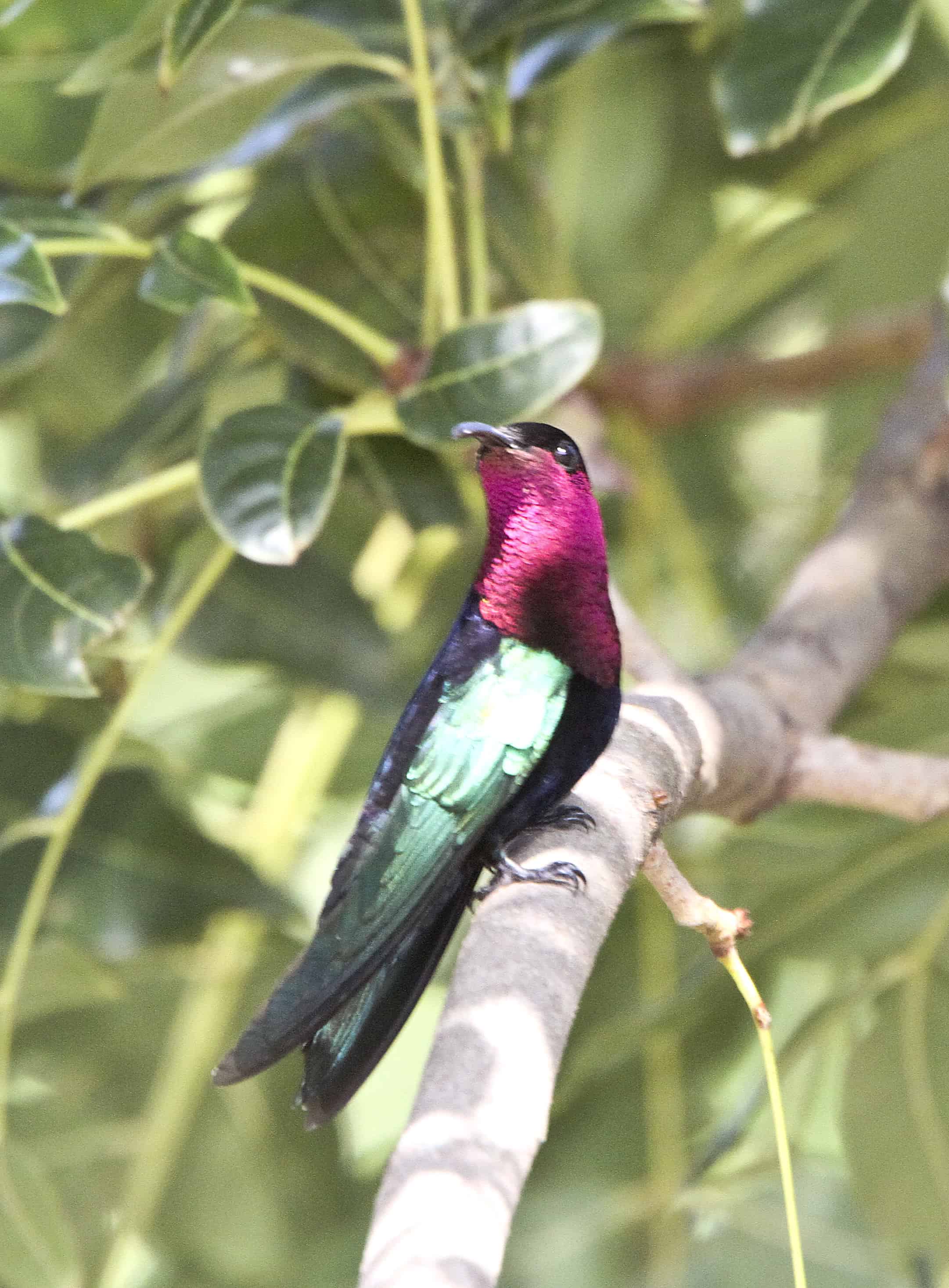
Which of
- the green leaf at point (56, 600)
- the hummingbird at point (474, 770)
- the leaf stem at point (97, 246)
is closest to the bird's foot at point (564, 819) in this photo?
the hummingbird at point (474, 770)

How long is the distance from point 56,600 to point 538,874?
0.46 metres

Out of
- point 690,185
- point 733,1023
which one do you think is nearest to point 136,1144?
point 733,1023

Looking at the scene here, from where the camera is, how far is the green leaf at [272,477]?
106cm

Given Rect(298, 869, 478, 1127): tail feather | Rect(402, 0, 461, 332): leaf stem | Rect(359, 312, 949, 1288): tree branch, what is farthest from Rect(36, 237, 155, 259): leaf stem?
Rect(298, 869, 478, 1127): tail feather

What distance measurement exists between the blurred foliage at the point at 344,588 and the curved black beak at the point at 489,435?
0.53 ft

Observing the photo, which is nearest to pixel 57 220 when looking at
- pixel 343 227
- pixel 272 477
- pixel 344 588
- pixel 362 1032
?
pixel 272 477

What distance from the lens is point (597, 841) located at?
2.54ft

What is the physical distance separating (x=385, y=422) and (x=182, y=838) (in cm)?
42

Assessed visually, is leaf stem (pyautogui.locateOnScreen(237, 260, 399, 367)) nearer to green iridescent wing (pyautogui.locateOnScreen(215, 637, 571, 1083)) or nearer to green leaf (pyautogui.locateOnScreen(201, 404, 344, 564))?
green leaf (pyautogui.locateOnScreen(201, 404, 344, 564))

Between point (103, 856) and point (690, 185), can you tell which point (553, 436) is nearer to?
point (103, 856)

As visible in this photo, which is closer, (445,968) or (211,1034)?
(211,1034)

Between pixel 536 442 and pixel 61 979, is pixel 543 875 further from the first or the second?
pixel 61 979

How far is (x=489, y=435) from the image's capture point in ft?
3.04

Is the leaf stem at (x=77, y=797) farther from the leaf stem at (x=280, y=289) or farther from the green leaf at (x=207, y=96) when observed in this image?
the green leaf at (x=207, y=96)
